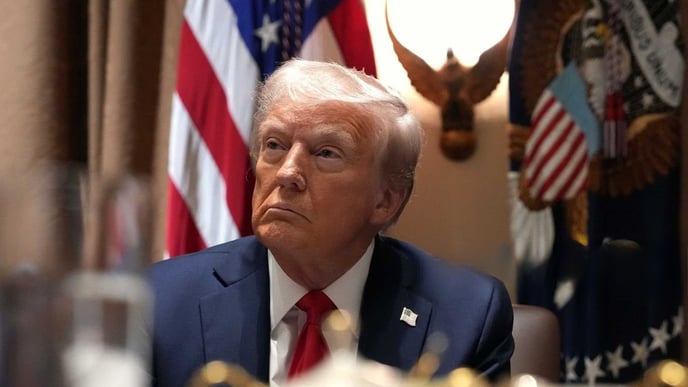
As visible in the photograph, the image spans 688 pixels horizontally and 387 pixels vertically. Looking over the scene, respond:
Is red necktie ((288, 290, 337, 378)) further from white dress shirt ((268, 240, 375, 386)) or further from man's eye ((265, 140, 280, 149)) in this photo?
man's eye ((265, 140, 280, 149))

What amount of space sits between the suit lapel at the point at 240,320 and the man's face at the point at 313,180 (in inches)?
4.1

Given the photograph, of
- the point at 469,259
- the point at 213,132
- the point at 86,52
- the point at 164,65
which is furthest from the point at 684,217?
the point at 86,52

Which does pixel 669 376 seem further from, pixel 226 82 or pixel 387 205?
pixel 226 82

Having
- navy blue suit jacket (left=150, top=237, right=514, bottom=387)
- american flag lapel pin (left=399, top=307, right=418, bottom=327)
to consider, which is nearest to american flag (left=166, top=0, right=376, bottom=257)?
A: navy blue suit jacket (left=150, top=237, right=514, bottom=387)

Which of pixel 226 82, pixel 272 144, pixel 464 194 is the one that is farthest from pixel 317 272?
pixel 464 194

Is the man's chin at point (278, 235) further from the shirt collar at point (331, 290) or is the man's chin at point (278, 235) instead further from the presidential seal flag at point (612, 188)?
the presidential seal flag at point (612, 188)

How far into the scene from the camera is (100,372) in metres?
0.70

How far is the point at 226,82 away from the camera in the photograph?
299 centimetres

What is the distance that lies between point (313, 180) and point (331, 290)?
0.74ft

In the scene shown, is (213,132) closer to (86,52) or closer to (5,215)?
(86,52)

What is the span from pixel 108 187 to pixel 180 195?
2255mm

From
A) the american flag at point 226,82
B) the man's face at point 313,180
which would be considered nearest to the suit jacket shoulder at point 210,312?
the man's face at point 313,180

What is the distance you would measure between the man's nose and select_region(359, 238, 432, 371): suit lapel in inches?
10.8

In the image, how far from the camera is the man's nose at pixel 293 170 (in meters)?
1.89
